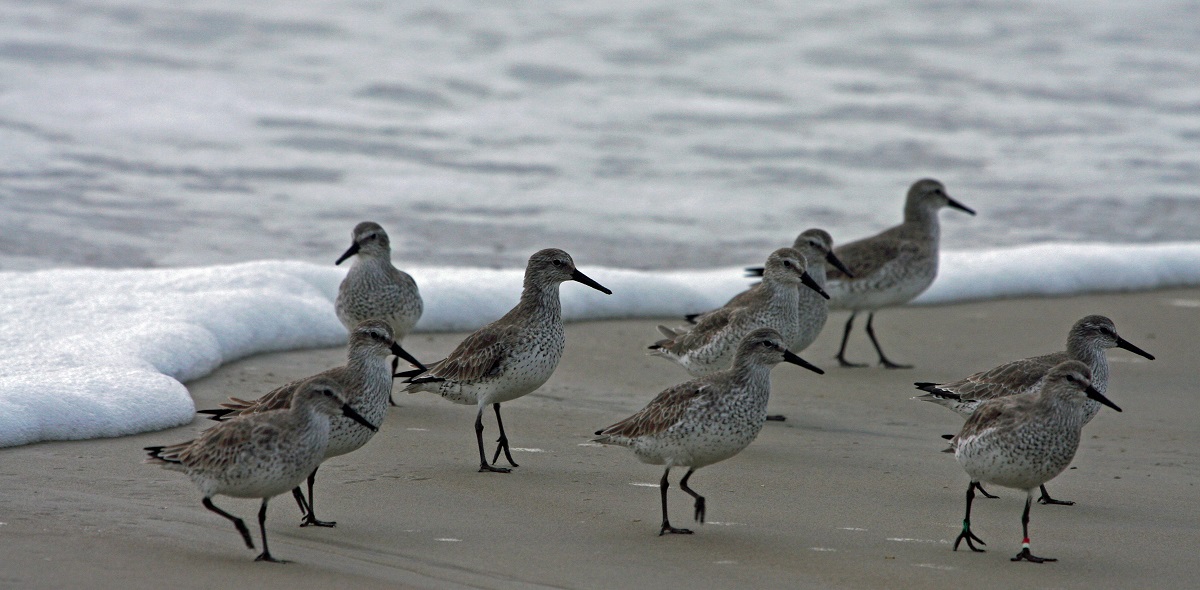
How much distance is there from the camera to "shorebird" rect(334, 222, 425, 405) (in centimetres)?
769

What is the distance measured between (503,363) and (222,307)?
2810 mm

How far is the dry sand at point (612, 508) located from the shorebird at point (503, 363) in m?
0.27

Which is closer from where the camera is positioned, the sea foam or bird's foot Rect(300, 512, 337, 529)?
bird's foot Rect(300, 512, 337, 529)

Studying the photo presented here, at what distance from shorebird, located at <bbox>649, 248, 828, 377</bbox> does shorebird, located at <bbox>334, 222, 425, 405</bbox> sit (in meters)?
1.43

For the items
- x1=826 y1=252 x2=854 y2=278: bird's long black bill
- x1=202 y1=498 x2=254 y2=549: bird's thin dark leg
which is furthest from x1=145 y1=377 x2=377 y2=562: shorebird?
x1=826 y1=252 x2=854 y2=278: bird's long black bill

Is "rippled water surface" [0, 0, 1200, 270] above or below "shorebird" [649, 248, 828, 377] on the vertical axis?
above

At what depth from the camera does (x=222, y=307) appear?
8.50 m

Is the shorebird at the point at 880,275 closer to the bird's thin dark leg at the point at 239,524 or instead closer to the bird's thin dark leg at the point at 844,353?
the bird's thin dark leg at the point at 844,353

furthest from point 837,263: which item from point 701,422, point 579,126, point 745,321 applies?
point 579,126

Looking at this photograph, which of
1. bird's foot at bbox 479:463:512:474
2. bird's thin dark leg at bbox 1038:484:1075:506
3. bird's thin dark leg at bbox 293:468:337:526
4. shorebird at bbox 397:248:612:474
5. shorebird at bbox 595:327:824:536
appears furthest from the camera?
shorebird at bbox 397:248:612:474

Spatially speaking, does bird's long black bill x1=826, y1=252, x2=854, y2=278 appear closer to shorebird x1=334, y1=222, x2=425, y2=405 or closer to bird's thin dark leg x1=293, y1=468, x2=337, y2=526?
shorebird x1=334, y1=222, x2=425, y2=405

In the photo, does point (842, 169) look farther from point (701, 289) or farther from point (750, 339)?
point (750, 339)

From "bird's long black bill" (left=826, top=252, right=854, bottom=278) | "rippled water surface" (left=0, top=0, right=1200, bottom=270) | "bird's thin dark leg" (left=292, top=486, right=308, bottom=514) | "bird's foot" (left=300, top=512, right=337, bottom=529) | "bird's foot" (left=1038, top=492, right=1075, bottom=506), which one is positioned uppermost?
"rippled water surface" (left=0, top=0, right=1200, bottom=270)

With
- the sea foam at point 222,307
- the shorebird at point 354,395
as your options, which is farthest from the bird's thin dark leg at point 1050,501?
the sea foam at point 222,307
